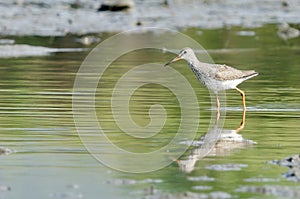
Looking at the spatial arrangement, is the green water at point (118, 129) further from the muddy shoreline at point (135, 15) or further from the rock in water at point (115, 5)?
the rock in water at point (115, 5)

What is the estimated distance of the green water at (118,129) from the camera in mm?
7957

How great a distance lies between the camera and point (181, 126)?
11242 millimetres

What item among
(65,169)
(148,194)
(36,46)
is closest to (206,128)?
(65,169)

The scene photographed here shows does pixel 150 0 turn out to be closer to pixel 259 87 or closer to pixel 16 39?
pixel 16 39

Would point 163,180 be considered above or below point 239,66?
below

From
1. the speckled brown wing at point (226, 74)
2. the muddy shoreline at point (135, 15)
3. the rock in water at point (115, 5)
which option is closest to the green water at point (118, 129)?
the speckled brown wing at point (226, 74)

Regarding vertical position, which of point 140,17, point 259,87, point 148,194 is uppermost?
point 140,17

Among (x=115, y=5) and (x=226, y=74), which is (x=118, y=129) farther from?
(x=115, y=5)

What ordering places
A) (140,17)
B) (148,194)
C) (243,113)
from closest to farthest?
(148,194), (243,113), (140,17)

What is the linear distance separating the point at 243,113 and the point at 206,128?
130 cm

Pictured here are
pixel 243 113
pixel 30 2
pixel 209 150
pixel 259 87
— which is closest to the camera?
pixel 209 150

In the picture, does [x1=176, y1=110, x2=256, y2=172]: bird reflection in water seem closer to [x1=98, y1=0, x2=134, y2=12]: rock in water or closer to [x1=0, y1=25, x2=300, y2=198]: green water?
[x1=0, y1=25, x2=300, y2=198]: green water

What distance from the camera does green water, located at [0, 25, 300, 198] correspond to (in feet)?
26.1

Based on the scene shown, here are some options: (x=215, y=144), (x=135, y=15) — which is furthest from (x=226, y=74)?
(x=135, y=15)
